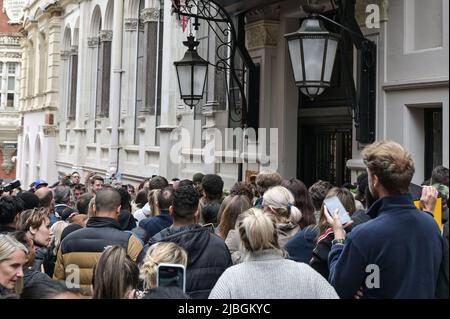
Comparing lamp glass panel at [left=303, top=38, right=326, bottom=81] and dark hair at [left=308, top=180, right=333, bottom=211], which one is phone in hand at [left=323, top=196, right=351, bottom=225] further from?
lamp glass panel at [left=303, top=38, right=326, bottom=81]

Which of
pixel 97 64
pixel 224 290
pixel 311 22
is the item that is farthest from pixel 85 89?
pixel 224 290

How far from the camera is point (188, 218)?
15.4 feet

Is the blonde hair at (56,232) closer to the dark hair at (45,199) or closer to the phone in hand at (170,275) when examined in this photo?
the dark hair at (45,199)

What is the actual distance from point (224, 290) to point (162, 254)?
580 millimetres

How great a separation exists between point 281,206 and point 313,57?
2679 mm

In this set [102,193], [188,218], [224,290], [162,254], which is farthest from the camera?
[102,193]

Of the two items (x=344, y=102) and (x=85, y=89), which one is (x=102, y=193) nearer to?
(x=344, y=102)

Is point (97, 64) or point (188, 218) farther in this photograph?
point (97, 64)

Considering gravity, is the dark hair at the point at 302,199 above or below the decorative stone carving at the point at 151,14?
below

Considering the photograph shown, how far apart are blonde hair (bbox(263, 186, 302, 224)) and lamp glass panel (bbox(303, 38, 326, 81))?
→ 2.45 metres

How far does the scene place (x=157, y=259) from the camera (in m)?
3.67

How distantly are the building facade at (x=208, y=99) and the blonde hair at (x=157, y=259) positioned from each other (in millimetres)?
4121

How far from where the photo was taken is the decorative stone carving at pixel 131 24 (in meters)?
19.8

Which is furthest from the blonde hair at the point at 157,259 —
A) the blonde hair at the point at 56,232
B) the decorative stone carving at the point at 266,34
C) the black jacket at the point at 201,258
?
the decorative stone carving at the point at 266,34
